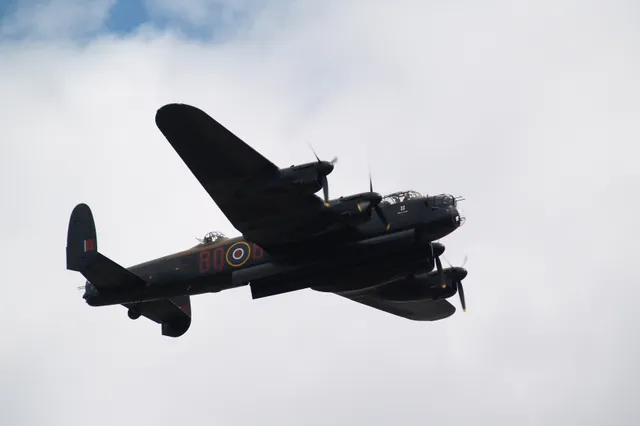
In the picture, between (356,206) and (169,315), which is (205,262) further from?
(356,206)

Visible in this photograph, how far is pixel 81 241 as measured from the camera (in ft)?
91.2

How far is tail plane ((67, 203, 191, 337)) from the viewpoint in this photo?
1069 inches

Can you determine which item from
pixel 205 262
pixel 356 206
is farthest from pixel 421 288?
pixel 205 262

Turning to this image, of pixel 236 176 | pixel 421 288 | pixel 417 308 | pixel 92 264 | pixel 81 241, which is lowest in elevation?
pixel 421 288

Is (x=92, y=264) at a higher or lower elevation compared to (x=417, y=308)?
higher

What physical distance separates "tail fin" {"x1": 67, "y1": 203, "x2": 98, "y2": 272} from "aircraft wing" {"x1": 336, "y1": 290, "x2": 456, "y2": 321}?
378 inches

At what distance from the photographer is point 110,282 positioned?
2736 cm

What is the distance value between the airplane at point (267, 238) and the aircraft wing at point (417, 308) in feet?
11.0

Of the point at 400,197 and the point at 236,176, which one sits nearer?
the point at 236,176

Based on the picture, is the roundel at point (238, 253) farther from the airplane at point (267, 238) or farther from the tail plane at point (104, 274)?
the tail plane at point (104, 274)

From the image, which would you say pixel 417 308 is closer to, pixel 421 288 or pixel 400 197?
pixel 421 288

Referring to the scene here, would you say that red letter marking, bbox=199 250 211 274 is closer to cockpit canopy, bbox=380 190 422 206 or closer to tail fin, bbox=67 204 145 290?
tail fin, bbox=67 204 145 290

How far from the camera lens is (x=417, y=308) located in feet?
109

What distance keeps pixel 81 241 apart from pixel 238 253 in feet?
16.1
